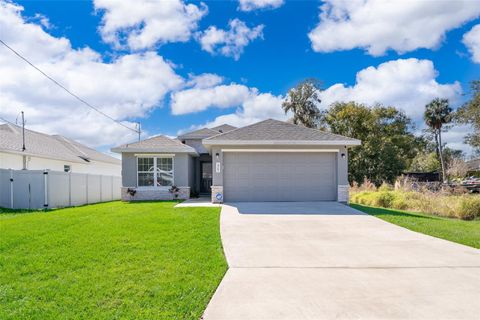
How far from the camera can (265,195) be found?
15.3m

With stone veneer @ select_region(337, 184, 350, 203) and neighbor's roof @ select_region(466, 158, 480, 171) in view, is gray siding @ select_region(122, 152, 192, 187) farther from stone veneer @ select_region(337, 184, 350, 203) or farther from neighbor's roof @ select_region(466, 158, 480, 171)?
neighbor's roof @ select_region(466, 158, 480, 171)

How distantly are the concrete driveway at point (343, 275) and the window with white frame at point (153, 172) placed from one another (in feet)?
29.7

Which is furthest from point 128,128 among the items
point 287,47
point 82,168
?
point 287,47

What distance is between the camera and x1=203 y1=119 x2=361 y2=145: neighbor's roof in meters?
14.9

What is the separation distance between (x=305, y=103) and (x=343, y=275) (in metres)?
30.4

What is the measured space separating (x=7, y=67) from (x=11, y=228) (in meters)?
10.5

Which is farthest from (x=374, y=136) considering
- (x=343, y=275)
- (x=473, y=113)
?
(x=343, y=275)

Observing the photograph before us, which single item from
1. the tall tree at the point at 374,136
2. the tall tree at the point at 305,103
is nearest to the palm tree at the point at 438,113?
the tall tree at the point at 374,136

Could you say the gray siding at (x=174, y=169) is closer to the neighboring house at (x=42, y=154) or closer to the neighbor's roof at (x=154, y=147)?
the neighbor's roof at (x=154, y=147)

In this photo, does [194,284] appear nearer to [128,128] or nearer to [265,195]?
[265,195]

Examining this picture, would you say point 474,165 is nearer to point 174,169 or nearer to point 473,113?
point 473,113

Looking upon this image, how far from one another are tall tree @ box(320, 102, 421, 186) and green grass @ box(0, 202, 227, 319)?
21.9 m

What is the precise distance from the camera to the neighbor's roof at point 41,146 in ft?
65.5

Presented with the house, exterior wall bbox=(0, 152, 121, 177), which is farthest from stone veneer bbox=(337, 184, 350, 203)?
exterior wall bbox=(0, 152, 121, 177)
